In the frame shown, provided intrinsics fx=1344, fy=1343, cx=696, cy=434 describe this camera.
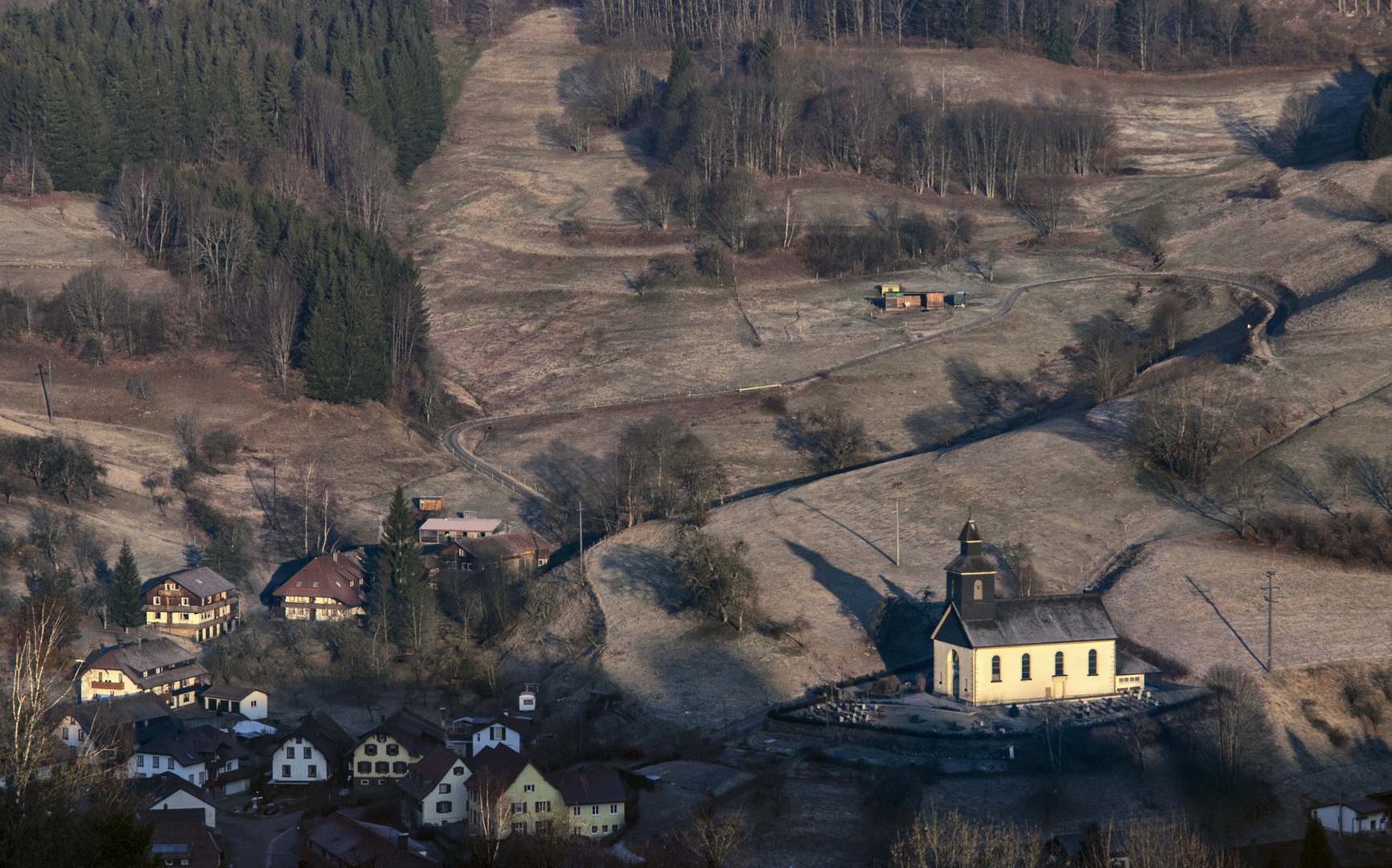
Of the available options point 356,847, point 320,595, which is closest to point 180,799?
point 356,847

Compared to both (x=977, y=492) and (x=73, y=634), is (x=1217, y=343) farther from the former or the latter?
(x=73, y=634)

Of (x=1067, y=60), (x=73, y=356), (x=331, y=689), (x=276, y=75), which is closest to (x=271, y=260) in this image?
(x=73, y=356)

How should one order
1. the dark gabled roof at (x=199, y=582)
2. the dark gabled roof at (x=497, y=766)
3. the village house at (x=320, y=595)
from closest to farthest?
the dark gabled roof at (x=497, y=766), the dark gabled roof at (x=199, y=582), the village house at (x=320, y=595)

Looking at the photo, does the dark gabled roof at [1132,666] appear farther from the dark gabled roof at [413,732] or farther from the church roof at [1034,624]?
the dark gabled roof at [413,732]

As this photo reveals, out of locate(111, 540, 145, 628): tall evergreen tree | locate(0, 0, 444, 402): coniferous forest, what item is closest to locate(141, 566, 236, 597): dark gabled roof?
locate(111, 540, 145, 628): tall evergreen tree

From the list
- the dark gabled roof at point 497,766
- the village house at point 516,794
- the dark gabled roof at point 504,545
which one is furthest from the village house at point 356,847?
the dark gabled roof at point 504,545

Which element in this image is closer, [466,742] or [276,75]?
[466,742]
